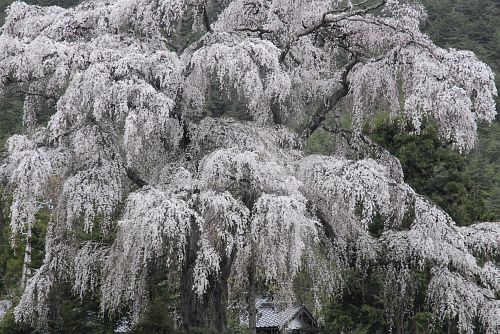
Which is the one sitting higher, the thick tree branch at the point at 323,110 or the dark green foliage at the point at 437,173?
the thick tree branch at the point at 323,110

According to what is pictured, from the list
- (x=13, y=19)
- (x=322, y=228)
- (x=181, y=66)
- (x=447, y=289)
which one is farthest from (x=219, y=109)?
(x=447, y=289)

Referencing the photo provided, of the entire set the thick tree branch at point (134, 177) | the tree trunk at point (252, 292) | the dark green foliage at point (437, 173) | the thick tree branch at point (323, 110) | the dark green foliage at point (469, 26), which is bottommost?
the tree trunk at point (252, 292)

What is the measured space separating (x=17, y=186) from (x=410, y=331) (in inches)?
260

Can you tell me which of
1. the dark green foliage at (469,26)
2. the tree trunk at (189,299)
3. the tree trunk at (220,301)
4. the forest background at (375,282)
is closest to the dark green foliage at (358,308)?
the forest background at (375,282)

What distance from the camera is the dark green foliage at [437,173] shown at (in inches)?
463

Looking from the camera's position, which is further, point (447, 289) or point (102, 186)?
point (447, 289)

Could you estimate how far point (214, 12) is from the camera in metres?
11.9

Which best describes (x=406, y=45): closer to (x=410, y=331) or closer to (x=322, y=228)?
(x=322, y=228)

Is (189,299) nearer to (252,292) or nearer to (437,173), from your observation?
(252,292)

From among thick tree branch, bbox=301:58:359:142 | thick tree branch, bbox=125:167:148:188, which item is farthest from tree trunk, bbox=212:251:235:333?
thick tree branch, bbox=301:58:359:142

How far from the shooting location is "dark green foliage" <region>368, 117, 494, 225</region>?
11.8 meters

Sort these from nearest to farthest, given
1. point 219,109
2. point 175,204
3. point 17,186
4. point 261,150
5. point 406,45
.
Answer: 1. point 175,204
2. point 17,186
3. point 261,150
4. point 406,45
5. point 219,109

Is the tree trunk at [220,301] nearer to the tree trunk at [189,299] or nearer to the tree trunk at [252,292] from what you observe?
the tree trunk at [189,299]

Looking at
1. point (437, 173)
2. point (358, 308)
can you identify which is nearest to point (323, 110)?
point (437, 173)
